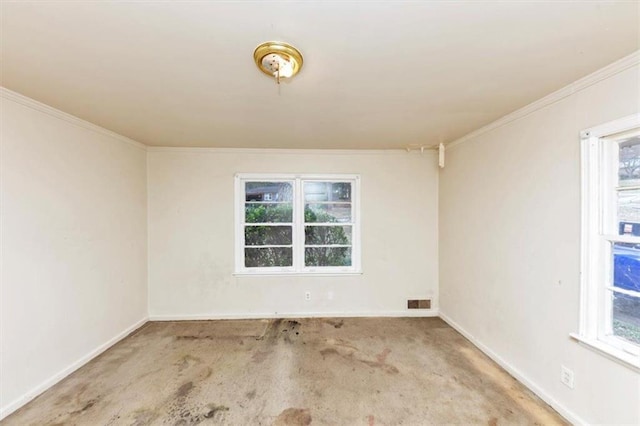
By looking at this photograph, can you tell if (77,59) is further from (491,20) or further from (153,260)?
(153,260)

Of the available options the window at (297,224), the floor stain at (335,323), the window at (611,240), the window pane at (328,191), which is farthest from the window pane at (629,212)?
the floor stain at (335,323)

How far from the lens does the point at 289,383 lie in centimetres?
230

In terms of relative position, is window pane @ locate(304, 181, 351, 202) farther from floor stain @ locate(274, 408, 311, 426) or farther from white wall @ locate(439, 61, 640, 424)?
floor stain @ locate(274, 408, 311, 426)

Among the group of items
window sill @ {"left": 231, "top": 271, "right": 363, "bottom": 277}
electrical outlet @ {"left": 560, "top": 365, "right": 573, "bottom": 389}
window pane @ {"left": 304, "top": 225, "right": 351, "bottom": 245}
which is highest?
window pane @ {"left": 304, "top": 225, "right": 351, "bottom": 245}

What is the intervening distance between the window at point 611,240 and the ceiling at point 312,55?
0.50 m

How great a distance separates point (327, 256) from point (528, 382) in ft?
8.05

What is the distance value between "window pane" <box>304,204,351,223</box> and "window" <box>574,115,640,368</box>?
2.52 m

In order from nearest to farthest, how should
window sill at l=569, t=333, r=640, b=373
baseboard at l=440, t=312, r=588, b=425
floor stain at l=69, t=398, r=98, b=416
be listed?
1. window sill at l=569, t=333, r=640, b=373
2. baseboard at l=440, t=312, r=588, b=425
3. floor stain at l=69, t=398, r=98, b=416

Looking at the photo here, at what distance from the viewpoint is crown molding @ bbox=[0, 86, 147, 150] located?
195 cm

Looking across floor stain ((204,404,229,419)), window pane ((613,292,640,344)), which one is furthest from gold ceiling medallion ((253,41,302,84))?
window pane ((613,292,640,344))

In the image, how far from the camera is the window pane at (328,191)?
12.6 ft

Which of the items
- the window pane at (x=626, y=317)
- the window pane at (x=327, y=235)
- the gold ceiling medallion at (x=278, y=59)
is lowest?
the window pane at (x=626, y=317)

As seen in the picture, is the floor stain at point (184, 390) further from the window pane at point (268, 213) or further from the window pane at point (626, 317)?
the window pane at point (626, 317)

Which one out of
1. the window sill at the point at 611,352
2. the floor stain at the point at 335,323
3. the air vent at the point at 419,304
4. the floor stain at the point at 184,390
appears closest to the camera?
the window sill at the point at 611,352
